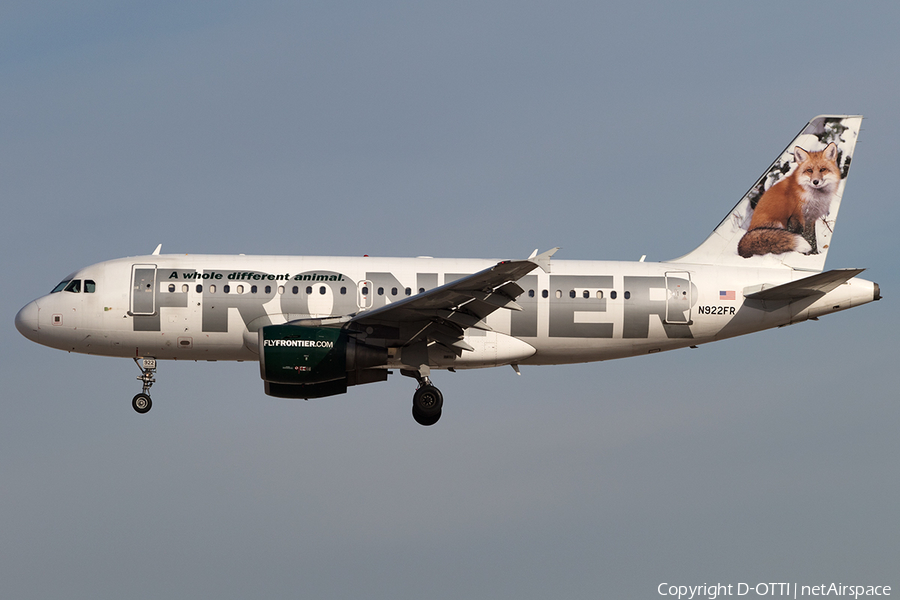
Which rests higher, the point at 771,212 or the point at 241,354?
the point at 771,212

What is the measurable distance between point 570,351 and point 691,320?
355cm

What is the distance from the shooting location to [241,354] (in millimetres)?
29062

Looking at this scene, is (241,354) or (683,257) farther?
(683,257)

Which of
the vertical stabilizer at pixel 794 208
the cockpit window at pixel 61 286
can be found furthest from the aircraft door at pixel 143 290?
the vertical stabilizer at pixel 794 208

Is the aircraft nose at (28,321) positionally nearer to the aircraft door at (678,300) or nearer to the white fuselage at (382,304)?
the white fuselage at (382,304)

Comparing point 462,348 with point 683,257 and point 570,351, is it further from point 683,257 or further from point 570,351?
point 683,257

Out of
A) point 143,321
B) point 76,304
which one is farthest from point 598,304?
point 76,304

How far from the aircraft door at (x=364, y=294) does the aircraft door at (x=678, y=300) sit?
832cm

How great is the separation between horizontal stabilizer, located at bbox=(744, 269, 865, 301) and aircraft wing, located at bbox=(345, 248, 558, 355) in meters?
6.98

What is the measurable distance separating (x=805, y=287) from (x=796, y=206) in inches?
156

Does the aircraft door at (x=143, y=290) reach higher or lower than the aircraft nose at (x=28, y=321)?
higher

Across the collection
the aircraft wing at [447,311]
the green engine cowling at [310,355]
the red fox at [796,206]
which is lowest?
the green engine cowling at [310,355]

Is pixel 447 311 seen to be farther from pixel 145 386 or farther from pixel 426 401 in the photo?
pixel 145 386

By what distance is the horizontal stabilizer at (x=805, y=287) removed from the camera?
92.2 ft
